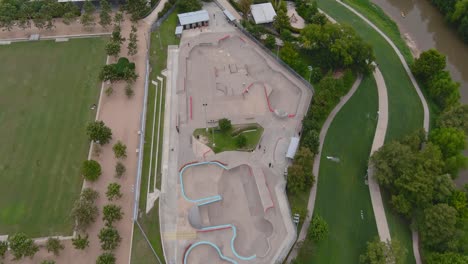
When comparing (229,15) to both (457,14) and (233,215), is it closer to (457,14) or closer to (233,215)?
(233,215)

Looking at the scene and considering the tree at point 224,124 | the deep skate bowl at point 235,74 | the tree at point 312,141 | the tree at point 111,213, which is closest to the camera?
the tree at point 111,213

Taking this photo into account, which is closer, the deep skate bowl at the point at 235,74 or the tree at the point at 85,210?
the tree at the point at 85,210

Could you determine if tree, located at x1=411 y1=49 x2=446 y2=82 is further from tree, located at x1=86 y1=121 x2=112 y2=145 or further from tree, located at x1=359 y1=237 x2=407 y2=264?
tree, located at x1=86 y1=121 x2=112 y2=145

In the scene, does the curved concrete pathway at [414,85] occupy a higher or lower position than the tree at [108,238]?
higher

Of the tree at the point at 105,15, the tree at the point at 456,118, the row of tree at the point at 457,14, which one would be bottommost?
the tree at the point at 105,15

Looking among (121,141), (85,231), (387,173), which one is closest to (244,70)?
(121,141)

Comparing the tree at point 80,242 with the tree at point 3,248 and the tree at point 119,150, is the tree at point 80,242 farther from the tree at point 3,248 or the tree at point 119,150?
the tree at point 119,150

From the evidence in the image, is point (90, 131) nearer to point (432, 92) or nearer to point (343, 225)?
point (343, 225)

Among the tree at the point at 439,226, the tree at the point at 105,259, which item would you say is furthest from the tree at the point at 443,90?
the tree at the point at 105,259
